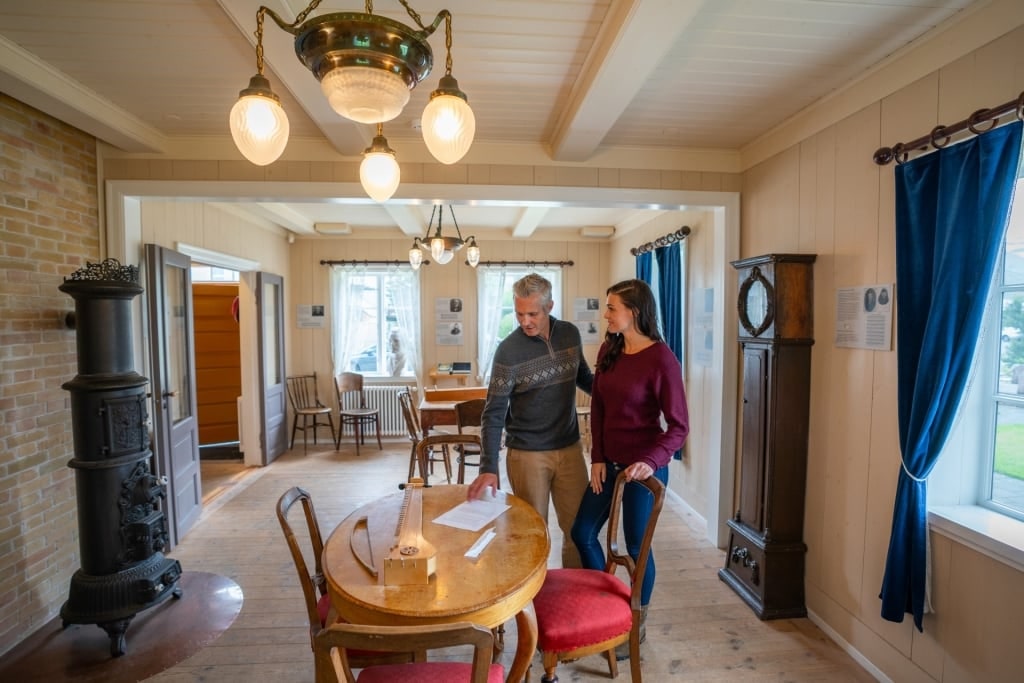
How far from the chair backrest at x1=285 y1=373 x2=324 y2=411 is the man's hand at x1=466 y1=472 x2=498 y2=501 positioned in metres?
4.31

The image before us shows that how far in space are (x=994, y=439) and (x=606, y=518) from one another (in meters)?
1.49

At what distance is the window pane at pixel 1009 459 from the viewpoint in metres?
1.75

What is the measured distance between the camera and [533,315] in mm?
1992

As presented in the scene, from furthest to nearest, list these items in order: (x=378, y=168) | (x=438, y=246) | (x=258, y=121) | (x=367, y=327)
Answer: (x=367, y=327) → (x=438, y=246) → (x=378, y=168) → (x=258, y=121)

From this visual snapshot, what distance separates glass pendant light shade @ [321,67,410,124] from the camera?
100cm

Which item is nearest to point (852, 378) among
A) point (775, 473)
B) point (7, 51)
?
point (775, 473)

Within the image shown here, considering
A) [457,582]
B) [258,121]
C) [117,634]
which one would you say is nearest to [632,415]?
[457,582]

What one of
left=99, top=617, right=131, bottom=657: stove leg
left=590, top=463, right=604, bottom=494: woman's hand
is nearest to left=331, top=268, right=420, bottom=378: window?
left=99, top=617, right=131, bottom=657: stove leg

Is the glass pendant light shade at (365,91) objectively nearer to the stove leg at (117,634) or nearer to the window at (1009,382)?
the window at (1009,382)

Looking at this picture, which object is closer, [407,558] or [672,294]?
[407,558]

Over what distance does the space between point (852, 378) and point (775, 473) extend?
1.99ft

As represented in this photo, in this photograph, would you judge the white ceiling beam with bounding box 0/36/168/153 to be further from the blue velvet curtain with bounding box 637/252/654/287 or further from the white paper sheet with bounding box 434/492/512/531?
the blue velvet curtain with bounding box 637/252/654/287

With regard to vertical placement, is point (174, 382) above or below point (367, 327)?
below

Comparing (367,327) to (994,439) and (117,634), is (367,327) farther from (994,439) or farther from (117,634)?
(994,439)
